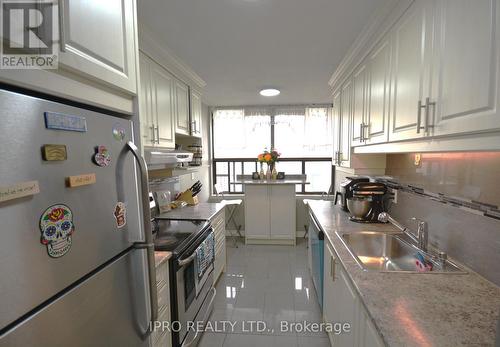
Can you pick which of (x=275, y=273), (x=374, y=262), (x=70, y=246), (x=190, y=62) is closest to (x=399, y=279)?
(x=374, y=262)

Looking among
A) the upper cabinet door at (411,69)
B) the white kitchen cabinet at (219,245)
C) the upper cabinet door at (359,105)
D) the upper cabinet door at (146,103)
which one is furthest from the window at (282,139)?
the upper cabinet door at (411,69)

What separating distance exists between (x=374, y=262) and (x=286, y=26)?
1819mm

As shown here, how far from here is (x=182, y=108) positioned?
8.25 feet

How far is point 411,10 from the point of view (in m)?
1.27

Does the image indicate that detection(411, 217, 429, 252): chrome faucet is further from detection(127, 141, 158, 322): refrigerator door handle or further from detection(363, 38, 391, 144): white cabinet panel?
detection(127, 141, 158, 322): refrigerator door handle

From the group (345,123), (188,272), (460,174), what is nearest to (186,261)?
(188,272)

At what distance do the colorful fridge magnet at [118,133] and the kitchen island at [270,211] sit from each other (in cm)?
301

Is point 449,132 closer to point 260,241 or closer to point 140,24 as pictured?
point 140,24

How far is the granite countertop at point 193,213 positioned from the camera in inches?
93.8

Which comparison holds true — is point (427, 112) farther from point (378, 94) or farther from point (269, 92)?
point (269, 92)

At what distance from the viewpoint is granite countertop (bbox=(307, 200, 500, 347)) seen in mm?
803

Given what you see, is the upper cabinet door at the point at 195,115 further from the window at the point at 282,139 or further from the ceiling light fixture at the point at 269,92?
→ the window at the point at 282,139

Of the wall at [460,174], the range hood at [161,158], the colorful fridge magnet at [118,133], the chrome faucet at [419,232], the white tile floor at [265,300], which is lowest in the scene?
the white tile floor at [265,300]

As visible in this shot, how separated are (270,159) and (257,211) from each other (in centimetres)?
89
